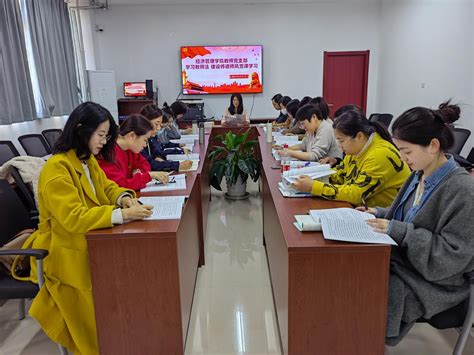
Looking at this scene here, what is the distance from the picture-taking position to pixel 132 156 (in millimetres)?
2520

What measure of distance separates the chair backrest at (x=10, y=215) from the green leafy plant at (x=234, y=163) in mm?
2291

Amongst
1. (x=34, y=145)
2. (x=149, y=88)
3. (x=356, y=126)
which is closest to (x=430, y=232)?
(x=356, y=126)

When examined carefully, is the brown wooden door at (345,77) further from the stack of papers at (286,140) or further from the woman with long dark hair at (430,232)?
the woman with long dark hair at (430,232)

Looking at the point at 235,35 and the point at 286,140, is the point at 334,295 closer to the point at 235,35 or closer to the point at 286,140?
the point at 286,140

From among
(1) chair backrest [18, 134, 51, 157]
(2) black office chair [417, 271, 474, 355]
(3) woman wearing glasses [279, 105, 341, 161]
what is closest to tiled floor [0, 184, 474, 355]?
(2) black office chair [417, 271, 474, 355]

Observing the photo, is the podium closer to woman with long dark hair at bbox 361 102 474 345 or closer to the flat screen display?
the flat screen display

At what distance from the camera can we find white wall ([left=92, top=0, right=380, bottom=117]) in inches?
292

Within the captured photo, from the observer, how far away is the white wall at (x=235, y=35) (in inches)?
292

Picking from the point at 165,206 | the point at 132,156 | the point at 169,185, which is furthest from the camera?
the point at 132,156

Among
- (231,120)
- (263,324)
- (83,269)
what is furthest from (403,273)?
Result: (231,120)

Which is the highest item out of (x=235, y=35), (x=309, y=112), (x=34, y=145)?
(x=235, y=35)

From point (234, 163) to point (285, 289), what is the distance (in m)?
2.66

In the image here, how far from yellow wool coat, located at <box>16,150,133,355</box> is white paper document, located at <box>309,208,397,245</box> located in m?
0.86

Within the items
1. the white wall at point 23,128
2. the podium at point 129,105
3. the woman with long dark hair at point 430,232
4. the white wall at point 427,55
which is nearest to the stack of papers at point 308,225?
the woman with long dark hair at point 430,232
